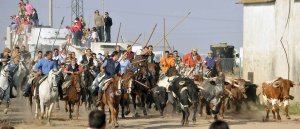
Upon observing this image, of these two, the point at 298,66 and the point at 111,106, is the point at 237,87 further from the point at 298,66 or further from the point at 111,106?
the point at 111,106

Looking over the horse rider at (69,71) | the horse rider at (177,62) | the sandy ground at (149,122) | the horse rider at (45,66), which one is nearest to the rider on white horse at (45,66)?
the horse rider at (45,66)

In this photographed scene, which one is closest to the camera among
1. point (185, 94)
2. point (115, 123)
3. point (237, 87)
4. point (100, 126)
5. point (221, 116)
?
point (100, 126)

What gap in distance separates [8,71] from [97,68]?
408 cm

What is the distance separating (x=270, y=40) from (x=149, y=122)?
10.6 metres

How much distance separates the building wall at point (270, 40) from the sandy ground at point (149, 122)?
143 inches

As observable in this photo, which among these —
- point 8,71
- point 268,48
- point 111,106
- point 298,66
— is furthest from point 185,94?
point 268,48

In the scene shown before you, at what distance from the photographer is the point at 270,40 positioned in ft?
104

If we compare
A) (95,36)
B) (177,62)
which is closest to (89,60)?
(177,62)

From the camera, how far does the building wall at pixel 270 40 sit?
2916 centimetres

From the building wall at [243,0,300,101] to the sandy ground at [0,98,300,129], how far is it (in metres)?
3.63

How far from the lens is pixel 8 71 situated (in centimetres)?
2292

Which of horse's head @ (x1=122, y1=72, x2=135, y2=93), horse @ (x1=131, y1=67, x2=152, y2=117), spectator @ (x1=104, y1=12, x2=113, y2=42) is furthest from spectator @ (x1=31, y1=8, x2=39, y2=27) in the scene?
horse's head @ (x1=122, y1=72, x2=135, y2=93)

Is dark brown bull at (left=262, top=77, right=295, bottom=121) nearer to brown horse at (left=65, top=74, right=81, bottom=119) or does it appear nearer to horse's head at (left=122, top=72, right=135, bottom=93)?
horse's head at (left=122, top=72, right=135, bottom=93)

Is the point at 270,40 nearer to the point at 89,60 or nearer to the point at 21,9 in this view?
the point at 89,60
